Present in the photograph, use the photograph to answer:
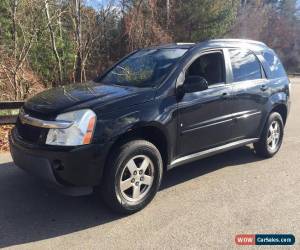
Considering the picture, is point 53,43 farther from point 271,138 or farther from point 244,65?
point 271,138

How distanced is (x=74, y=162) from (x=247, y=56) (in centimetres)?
334

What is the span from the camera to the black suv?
12.1 feet

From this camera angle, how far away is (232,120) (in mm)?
5176

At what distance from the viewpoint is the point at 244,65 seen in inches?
219

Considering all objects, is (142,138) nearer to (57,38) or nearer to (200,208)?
(200,208)

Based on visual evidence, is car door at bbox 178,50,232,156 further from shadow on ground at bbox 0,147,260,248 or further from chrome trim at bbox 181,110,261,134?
shadow on ground at bbox 0,147,260,248

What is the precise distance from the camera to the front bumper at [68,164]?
3.61m

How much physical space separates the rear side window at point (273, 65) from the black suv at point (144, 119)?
0.24 metres

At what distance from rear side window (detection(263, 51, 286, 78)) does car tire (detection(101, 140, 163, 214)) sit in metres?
2.94

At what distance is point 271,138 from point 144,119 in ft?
9.59

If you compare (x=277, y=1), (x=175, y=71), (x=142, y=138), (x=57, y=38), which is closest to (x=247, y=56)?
(x=175, y=71)

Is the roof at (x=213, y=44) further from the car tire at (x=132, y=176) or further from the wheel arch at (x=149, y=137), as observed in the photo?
the car tire at (x=132, y=176)

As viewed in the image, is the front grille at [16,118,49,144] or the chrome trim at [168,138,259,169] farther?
the chrome trim at [168,138,259,169]

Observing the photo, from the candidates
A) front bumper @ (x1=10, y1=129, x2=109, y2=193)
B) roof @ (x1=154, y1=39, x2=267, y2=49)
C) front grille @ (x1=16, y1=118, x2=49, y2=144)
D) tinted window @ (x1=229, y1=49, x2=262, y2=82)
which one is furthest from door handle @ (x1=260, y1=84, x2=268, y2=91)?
front grille @ (x1=16, y1=118, x2=49, y2=144)
